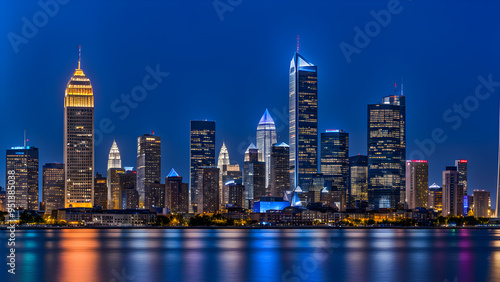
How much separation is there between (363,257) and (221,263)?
71.0ft

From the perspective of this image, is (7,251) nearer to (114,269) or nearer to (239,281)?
(114,269)

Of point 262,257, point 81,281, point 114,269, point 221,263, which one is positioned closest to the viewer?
point 81,281

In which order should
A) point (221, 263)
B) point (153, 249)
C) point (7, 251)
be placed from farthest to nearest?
1. point (153, 249)
2. point (7, 251)
3. point (221, 263)

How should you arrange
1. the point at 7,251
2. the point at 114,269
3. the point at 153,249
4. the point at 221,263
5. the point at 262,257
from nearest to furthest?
the point at 114,269 → the point at 221,263 → the point at 262,257 → the point at 7,251 → the point at 153,249

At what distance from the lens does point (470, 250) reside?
127 meters

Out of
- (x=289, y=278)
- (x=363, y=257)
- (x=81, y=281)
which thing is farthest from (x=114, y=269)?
(x=363, y=257)

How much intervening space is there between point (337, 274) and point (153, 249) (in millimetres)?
48604

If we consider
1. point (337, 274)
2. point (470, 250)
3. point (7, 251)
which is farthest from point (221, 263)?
point (470, 250)

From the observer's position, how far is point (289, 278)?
266 feet

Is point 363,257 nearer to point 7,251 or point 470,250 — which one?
point 470,250

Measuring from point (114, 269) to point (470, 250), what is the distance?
61.5 metres

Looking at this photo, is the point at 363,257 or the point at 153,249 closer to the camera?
the point at 363,257

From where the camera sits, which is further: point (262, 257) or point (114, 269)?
Answer: point (262, 257)

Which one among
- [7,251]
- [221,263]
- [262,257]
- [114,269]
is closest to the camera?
[114,269]
